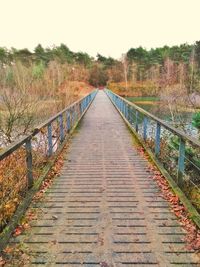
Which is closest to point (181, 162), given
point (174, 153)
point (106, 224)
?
point (106, 224)

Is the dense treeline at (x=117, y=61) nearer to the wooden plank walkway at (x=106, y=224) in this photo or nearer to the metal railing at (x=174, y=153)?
the metal railing at (x=174, y=153)

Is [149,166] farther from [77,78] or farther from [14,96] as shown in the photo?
[77,78]

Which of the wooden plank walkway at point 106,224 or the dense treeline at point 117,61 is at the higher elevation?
the dense treeline at point 117,61

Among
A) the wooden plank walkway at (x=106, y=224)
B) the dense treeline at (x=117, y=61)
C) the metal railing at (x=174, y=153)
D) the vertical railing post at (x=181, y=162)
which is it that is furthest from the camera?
the dense treeline at (x=117, y=61)

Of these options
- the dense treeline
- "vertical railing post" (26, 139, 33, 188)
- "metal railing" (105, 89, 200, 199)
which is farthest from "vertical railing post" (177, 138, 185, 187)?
the dense treeline

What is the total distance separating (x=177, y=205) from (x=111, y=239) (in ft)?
5.00

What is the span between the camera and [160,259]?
3410mm

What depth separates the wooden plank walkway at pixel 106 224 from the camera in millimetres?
3455

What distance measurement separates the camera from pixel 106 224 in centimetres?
425

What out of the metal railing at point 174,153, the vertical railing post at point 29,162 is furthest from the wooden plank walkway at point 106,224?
Answer: the metal railing at point 174,153

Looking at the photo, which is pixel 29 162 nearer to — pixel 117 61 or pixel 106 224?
pixel 106 224

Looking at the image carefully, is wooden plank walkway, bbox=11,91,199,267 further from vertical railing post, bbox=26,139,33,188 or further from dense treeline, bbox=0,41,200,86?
dense treeline, bbox=0,41,200,86

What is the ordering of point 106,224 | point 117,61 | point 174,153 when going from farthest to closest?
point 117,61 → point 174,153 → point 106,224

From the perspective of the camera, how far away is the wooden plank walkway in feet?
11.3
